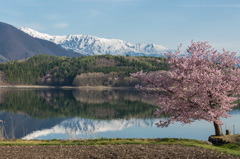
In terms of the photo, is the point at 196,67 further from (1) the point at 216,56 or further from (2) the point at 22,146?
(2) the point at 22,146

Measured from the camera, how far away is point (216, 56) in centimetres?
2777

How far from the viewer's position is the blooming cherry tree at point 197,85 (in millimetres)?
25281

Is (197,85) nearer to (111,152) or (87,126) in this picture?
(111,152)

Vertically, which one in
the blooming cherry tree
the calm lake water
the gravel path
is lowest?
the calm lake water

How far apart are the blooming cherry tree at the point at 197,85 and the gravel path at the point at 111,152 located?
4.45 metres

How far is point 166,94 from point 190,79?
2.92 metres

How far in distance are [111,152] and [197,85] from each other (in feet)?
33.7

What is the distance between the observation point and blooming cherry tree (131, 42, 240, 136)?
25.3 meters

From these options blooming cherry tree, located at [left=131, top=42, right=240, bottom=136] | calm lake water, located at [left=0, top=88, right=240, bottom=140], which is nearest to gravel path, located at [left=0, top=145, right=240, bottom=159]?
blooming cherry tree, located at [left=131, top=42, right=240, bottom=136]

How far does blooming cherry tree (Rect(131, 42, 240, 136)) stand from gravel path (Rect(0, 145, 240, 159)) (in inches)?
175

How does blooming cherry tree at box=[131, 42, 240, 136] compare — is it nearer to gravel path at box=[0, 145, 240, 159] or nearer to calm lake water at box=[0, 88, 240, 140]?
gravel path at box=[0, 145, 240, 159]

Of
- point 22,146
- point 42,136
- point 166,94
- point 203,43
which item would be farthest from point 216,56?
point 42,136

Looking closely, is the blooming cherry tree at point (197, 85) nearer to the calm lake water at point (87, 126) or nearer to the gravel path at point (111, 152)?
the gravel path at point (111, 152)

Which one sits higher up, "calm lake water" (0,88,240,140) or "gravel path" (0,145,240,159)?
"gravel path" (0,145,240,159)
